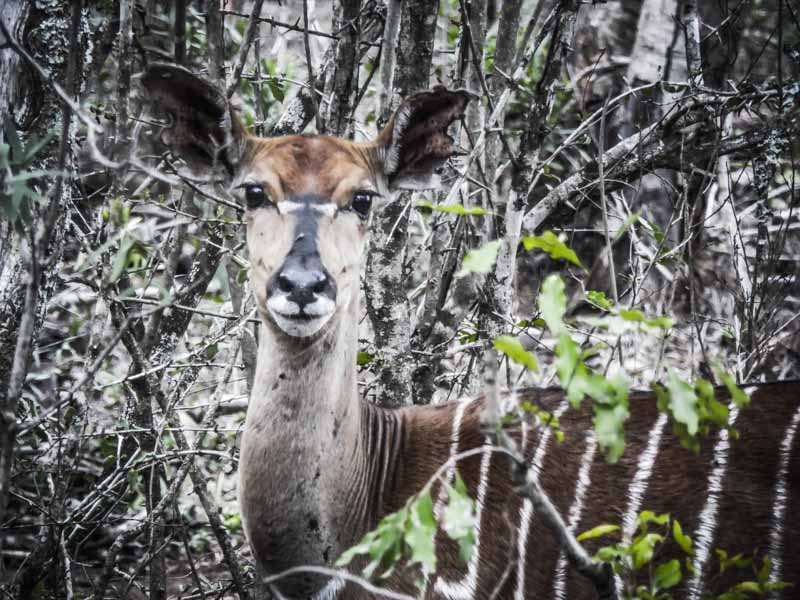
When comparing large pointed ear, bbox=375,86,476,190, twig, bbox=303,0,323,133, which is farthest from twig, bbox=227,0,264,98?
large pointed ear, bbox=375,86,476,190

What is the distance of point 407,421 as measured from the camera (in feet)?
11.7

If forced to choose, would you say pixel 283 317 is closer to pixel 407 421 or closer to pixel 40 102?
pixel 407 421

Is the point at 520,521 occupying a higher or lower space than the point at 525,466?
lower

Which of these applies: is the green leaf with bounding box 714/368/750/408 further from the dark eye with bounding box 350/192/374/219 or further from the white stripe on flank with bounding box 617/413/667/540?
the dark eye with bounding box 350/192/374/219

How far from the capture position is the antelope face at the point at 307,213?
9.62ft

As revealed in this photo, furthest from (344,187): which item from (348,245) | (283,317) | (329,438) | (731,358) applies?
(731,358)

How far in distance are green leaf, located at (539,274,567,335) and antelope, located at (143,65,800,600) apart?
0.90 metres

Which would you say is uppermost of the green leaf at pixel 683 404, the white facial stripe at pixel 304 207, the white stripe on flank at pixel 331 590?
Result: the white facial stripe at pixel 304 207

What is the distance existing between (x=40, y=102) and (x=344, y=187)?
1.41m

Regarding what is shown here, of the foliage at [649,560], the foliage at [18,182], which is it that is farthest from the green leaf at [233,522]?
the foliage at [649,560]

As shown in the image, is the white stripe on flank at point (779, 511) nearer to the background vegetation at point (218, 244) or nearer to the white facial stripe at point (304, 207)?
Result: the background vegetation at point (218, 244)

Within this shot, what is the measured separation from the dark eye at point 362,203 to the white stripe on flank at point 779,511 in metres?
1.79

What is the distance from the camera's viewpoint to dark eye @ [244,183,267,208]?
3275mm

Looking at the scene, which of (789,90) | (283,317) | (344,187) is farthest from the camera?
(789,90)
